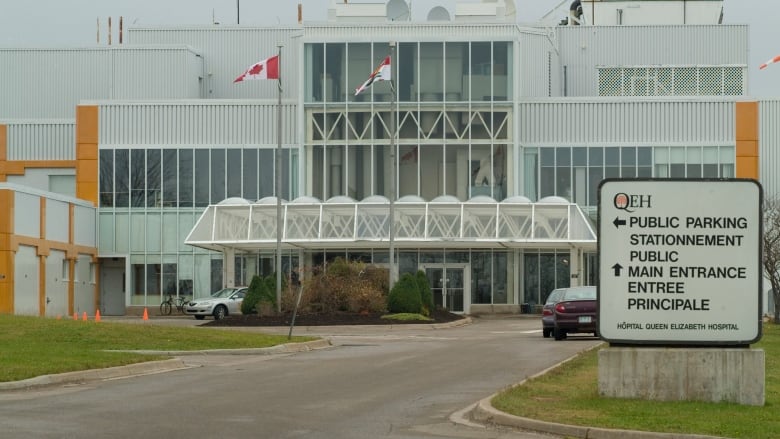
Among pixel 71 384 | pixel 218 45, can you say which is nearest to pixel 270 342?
pixel 71 384

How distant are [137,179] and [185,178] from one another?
2307 millimetres

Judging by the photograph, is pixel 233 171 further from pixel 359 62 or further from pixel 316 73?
pixel 359 62

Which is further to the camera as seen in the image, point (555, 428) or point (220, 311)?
point (220, 311)

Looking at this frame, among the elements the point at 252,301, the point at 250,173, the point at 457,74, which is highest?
the point at 457,74

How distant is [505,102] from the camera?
6300cm

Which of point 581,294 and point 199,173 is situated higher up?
point 199,173

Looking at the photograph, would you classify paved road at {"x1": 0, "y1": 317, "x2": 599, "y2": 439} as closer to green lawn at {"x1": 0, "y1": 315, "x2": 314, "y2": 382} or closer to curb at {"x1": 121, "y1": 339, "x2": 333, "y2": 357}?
curb at {"x1": 121, "y1": 339, "x2": 333, "y2": 357}

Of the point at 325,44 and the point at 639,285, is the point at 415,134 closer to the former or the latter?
the point at 325,44

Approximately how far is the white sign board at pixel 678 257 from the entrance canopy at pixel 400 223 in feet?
130

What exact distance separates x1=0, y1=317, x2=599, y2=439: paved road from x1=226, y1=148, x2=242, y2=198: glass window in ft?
114

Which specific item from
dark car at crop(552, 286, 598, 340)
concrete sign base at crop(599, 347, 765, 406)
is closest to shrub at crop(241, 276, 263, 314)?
dark car at crop(552, 286, 598, 340)

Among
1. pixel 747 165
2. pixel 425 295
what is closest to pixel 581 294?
pixel 425 295

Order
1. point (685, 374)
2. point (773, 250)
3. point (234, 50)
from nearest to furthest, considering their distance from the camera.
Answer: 1. point (685, 374)
2. point (773, 250)
3. point (234, 50)

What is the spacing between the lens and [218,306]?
55.6 m
